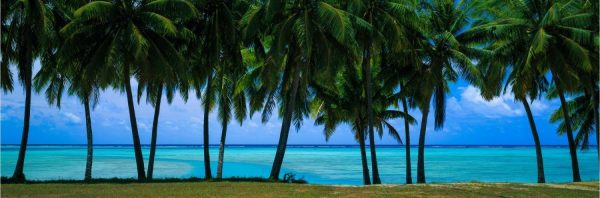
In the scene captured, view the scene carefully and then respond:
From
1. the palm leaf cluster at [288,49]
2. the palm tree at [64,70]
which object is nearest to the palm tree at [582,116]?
the palm leaf cluster at [288,49]

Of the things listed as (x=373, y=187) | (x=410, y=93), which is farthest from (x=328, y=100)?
(x=373, y=187)

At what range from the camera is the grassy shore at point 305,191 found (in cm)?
1391

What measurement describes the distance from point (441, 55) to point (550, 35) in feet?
17.0

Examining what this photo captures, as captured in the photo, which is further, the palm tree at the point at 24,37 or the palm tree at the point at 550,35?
the palm tree at the point at 550,35

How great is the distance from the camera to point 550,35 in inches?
872

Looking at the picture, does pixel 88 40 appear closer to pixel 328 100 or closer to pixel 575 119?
pixel 328 100

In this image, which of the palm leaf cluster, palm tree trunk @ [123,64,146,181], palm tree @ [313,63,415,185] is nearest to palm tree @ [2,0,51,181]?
the palm leaf cluster

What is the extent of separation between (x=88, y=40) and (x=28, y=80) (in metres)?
3.39

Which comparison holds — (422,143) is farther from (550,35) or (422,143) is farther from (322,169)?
(322,169)

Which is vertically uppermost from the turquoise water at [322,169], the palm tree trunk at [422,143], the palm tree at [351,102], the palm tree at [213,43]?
the palm tree at [213,43]

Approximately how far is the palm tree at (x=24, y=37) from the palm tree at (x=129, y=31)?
1.01 meters

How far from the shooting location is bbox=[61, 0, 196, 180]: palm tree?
1952 centimetres

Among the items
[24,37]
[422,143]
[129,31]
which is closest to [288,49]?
[129,31]

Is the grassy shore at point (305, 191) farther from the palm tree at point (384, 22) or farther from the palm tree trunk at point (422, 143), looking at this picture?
the palm tree trunk at point (422, 143)
